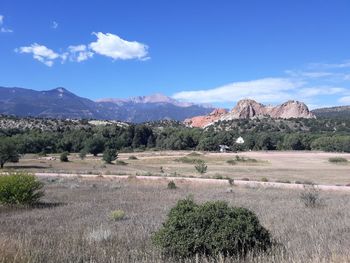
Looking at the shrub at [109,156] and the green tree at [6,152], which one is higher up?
the green tree at [6,152]

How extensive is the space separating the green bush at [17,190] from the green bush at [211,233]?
14090mm

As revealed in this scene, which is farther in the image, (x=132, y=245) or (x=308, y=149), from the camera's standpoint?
(x=308, y=149)

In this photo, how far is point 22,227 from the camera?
1383 centimetres

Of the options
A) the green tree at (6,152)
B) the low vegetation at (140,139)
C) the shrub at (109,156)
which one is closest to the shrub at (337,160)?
the low vegetation at (140,139)

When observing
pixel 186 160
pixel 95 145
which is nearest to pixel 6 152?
pixel 186 160

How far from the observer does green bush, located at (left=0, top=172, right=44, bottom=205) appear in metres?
21.5

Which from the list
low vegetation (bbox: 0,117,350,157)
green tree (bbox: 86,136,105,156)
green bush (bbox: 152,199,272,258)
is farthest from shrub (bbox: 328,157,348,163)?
green bush (bbox: 152,199,272,258)

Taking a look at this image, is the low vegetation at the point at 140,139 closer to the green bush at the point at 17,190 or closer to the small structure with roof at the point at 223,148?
the small structure with roof at the point at 223,148

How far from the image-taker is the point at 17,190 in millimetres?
21766

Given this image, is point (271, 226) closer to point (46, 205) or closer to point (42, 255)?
point (42, 255)

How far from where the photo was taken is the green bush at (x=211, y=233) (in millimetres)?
8461

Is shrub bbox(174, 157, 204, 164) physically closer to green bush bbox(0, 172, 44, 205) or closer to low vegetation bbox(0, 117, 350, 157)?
low vegetation bbox(0, 117, 350, 157)

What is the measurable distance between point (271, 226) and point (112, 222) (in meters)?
4.98

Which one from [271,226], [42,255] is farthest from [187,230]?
[271,226]
